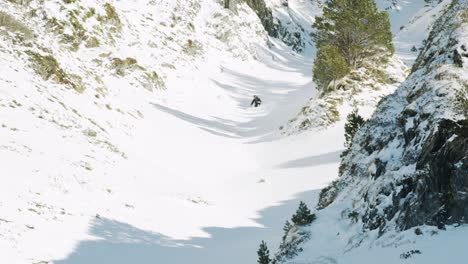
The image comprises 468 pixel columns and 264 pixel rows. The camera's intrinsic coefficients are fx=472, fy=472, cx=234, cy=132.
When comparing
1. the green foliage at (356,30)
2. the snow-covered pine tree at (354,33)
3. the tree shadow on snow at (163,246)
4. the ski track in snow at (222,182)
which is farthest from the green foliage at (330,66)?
the tree shadow on snow at (163,246)

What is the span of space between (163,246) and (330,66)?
20642 millimetres

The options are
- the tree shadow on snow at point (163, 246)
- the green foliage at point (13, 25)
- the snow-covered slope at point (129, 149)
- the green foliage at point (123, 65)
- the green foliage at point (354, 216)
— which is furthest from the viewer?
the green foliage at point (123, 65)

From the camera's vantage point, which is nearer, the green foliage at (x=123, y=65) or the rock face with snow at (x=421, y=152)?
the rock face with snow at (x=421, y=152)

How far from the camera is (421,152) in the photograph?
9.31m

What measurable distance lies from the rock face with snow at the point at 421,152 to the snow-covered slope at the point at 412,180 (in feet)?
0.06

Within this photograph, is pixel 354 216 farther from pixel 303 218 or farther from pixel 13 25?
pixel 13 25

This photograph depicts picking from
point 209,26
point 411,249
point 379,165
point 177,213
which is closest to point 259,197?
point 177,213

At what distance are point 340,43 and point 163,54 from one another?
1598 cm

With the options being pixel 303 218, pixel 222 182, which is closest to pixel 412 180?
pixel 303 218

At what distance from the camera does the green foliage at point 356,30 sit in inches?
1262

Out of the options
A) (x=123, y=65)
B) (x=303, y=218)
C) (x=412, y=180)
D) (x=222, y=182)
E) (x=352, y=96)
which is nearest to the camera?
(x=412, y=180)

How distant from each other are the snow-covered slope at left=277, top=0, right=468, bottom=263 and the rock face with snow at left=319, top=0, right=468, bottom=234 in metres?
0.02

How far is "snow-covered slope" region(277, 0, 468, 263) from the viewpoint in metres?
8.39

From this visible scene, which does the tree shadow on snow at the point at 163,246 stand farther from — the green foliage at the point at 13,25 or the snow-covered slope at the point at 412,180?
the green foliage at the point at 13,25
